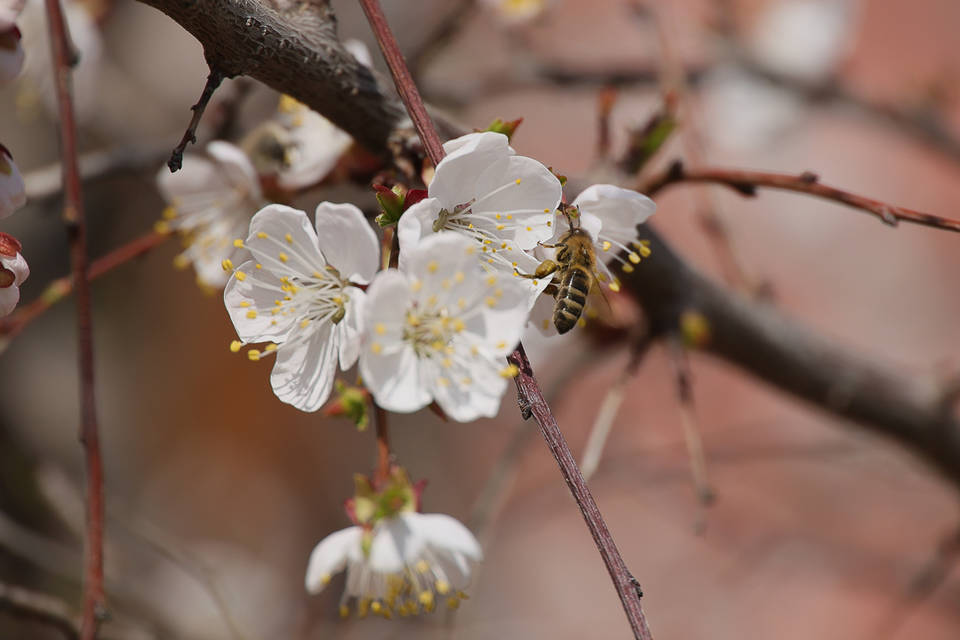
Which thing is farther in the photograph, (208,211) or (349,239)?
(208,211)

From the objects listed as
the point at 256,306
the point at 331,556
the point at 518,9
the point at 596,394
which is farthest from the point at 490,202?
the point at 596,394

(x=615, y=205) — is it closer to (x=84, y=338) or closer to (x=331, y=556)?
(x=331, y=556)

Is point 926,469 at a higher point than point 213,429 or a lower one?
lower

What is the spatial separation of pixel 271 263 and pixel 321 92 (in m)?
0.18

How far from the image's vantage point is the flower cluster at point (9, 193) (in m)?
0.74

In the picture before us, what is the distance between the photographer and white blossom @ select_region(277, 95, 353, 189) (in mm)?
977

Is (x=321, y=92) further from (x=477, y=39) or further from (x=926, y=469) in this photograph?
(x=477, y=39)

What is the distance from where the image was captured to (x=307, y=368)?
2.47 ft

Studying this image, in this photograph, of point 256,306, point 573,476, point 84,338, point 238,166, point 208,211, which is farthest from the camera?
point 208,211

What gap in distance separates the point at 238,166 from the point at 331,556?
20.2 inches

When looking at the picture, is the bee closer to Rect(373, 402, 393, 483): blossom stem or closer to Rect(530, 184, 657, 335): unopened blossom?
Rect(530, 184, 657, 335): unopened blossom

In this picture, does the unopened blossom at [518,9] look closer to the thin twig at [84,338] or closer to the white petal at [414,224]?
the thin twig at [84,338]

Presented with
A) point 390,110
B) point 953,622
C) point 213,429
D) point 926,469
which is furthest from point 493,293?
point 213,429

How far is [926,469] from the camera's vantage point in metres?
1.61
